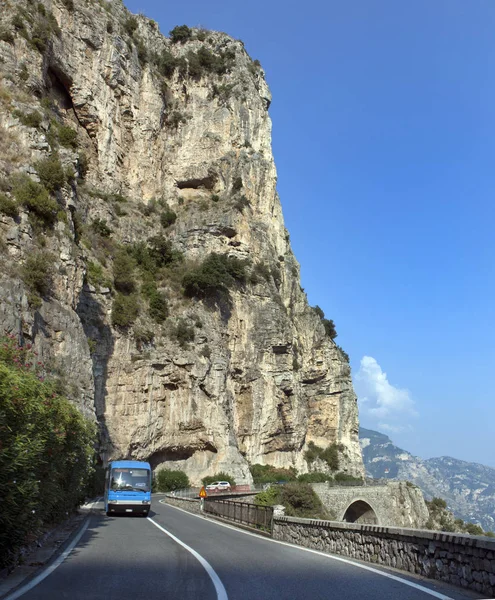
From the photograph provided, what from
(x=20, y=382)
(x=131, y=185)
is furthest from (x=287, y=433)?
(x=20, y=382)

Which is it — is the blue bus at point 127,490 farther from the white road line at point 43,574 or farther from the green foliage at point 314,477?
the green foliage at point 314,477

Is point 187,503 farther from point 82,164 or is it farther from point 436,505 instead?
point 436,505

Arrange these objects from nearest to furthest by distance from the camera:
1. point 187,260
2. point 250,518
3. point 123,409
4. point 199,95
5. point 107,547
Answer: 1. point 107,547
2. point 250,518
3. point 123,409
4. point 187,260
5. point 199,95

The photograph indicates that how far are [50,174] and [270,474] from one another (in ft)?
132

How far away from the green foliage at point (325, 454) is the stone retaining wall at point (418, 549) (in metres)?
56.4

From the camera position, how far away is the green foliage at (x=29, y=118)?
30675mm

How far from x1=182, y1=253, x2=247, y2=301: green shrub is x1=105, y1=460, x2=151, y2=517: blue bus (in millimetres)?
30847

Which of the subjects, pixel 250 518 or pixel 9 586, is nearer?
pixel 9 586

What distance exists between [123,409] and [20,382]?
3699 cm

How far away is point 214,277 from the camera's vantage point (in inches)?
2114

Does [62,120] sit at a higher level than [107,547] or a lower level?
higher

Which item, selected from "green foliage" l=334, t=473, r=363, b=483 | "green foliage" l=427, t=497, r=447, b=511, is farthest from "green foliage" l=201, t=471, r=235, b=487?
"green foliage" l=427, t=497, r=447, b=511

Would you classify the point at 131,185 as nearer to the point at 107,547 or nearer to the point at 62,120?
the point at 62,120

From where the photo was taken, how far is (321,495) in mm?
50750
